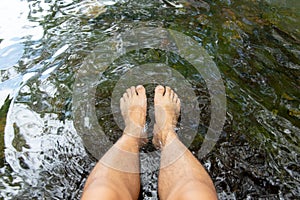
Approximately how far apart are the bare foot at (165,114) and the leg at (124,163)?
0.34 feet

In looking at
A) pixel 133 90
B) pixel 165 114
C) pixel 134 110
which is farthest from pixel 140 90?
pixel 165 114

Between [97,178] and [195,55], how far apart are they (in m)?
1.60

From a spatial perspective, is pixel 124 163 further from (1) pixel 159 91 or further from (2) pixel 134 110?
(1) pixel 159 91

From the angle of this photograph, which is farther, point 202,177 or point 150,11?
point 150,11

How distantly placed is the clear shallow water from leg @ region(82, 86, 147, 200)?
4.3 inches

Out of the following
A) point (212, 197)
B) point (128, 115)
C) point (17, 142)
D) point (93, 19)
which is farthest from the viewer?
point (93, 19)

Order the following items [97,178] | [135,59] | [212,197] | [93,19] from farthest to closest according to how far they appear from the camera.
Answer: [93,19], [135,59], [97,178], [212,197]

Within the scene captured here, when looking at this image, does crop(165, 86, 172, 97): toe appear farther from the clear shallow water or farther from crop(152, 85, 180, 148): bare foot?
the clear shallow water

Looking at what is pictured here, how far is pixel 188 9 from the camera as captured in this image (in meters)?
3.46

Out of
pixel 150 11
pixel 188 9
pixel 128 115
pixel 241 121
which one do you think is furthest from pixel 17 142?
pixel 188 9

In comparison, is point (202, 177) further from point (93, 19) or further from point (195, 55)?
point (93, 19)

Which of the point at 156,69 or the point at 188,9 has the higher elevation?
the point at 188,9

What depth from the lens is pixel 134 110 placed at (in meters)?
2.46

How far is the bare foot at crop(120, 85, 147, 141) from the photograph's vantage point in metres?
2.28
